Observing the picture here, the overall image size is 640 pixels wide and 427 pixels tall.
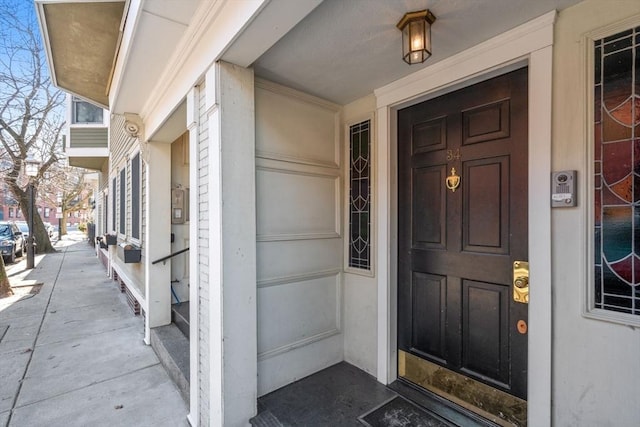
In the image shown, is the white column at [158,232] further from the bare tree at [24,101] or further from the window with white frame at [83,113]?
the window with white frame at [83,113]

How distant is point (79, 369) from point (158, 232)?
4.94ft

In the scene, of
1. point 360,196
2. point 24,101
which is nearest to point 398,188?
point 360,196

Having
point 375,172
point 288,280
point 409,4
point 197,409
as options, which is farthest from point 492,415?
point 409,4

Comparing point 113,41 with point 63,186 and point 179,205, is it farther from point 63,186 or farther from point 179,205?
point 63,186

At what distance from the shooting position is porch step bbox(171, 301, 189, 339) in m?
3.18

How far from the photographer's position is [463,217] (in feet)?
6.32

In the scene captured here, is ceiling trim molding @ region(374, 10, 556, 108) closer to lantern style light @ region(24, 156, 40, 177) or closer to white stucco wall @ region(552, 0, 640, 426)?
white stucco wall @ region(552, 0, 640, 426)

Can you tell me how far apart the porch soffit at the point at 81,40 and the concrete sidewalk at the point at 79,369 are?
303 cm

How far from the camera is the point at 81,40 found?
2662 millimetres

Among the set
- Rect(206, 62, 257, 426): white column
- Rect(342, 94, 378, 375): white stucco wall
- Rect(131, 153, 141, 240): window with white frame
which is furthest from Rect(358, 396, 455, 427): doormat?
Rect(131, 153, 141, 240): window with white frame

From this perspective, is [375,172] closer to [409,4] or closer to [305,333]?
[409,4]

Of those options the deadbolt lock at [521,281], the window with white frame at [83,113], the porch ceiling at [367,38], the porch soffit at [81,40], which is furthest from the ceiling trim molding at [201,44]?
the window with white frame at [83,113]

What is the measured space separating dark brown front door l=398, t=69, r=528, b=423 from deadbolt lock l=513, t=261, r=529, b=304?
0.10ft

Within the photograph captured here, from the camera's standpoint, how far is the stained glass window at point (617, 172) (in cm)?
127
